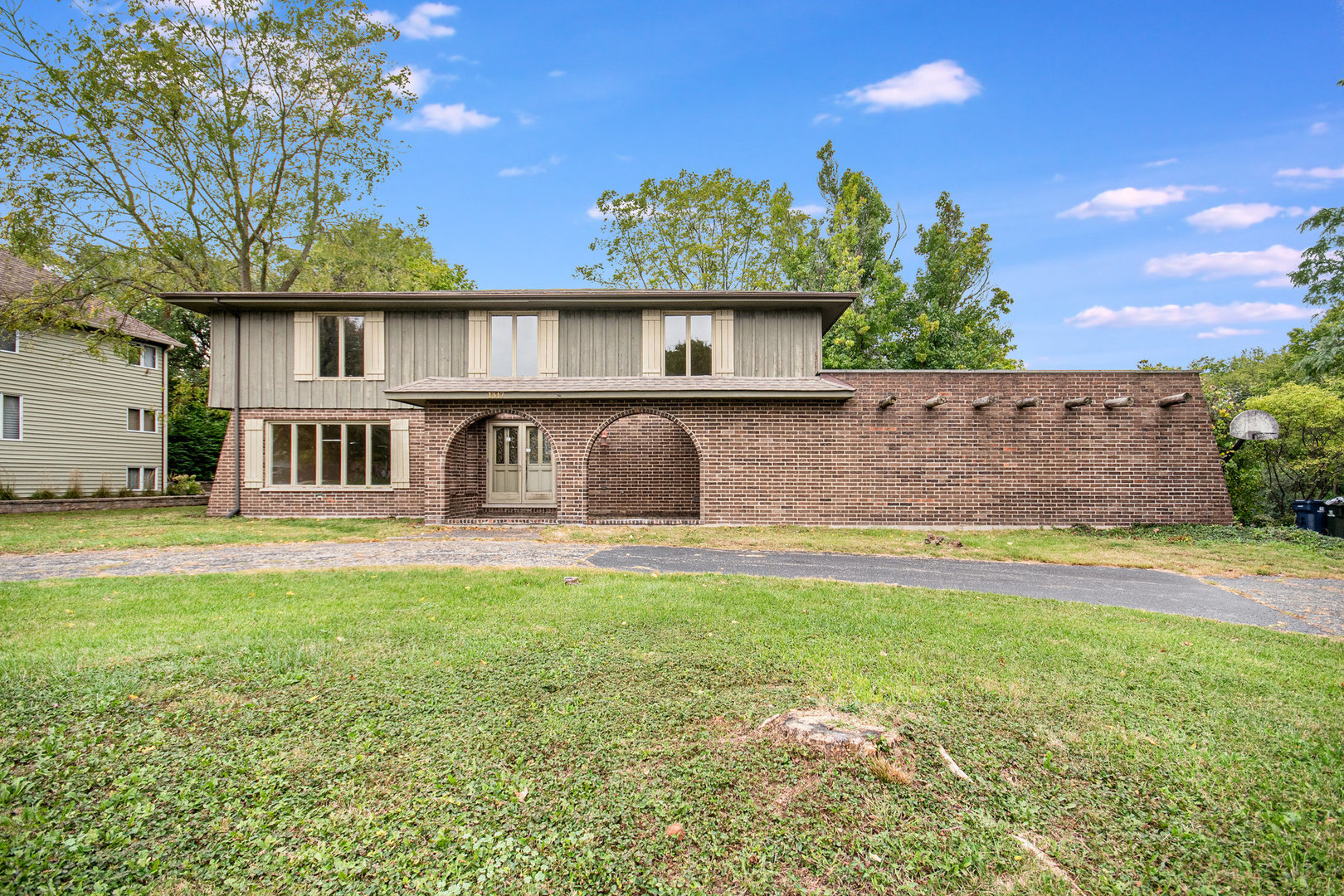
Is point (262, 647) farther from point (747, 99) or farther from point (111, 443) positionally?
point (111, 443)

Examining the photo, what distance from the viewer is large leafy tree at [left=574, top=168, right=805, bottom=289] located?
26.6 metres

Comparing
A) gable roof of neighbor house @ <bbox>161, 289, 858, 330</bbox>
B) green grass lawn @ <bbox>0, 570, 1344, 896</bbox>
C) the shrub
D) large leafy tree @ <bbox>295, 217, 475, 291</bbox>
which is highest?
large leafy tree @ <bbox>295, 217, 475, 291</bbox>

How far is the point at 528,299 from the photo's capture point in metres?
13.9

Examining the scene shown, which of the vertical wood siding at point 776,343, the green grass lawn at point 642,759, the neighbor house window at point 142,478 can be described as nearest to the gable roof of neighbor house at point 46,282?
the neighbor house window at point 142,478

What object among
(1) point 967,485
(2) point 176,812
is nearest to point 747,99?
(1) point 967,485

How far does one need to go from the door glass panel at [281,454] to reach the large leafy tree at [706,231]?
16.0 m

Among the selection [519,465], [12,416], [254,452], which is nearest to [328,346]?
[254,452]

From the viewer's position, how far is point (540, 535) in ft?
36.1

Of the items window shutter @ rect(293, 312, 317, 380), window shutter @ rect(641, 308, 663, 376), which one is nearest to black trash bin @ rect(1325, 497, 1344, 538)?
window shutter @ rect(641, 308, 663, 376)

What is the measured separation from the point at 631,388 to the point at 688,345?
2.24 meters

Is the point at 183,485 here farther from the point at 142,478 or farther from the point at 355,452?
the point at 355,452

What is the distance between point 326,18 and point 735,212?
15.9 m

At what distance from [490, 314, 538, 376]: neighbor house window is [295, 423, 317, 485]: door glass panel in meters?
4.70

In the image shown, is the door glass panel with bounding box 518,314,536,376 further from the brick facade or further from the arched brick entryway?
the arched brick entryway
